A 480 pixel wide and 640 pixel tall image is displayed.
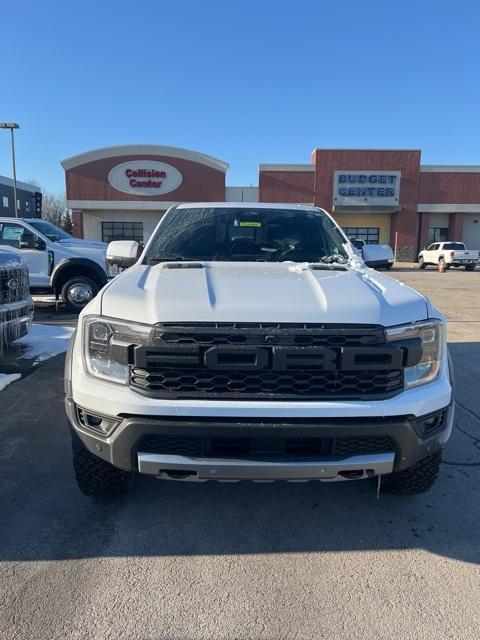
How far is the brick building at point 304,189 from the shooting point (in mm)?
32469

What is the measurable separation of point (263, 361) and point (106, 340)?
2.65ft

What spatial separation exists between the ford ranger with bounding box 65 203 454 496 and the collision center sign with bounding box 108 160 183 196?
31.9 meters

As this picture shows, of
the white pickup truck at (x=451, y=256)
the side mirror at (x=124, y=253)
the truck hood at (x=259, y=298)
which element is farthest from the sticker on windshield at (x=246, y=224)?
the white pickup truck at (x=451, y=256)

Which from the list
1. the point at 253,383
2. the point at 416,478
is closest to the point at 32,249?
the point at 253,383

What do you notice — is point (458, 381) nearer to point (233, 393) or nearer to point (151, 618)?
point (233, 393)

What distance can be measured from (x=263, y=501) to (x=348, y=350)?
1281mm

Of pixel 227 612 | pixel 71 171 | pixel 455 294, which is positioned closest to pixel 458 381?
pixel 227 612

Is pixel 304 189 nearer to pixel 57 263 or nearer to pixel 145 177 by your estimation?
pixel 145 177

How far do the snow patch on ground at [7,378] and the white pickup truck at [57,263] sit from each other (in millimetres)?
4363

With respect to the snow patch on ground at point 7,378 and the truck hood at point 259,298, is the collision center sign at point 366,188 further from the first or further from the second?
the truck hood at point 259,298

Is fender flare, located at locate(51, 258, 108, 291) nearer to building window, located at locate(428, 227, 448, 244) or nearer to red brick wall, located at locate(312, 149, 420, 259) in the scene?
red brick wall, located at locate(312, 149, 420, 259)

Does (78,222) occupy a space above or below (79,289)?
above

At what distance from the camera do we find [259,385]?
93.2 inches

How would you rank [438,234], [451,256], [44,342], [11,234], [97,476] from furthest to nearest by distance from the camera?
[438,234] → [451,256] → [11,234] → [44,342] → [97,476]
